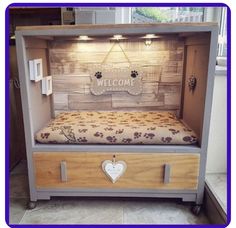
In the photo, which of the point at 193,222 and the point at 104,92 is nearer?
the point at 193,222

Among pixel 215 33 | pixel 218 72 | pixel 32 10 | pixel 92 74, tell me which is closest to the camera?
pixel 215 33

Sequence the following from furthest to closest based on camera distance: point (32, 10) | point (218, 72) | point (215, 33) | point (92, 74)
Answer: point (32, 10) < point (92, 74) < point (218, 72) < point (215, 33)

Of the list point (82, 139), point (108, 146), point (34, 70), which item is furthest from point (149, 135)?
point (34, 70)

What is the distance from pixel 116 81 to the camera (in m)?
1.69

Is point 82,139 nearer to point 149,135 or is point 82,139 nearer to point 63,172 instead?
point 63,172

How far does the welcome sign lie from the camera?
5.50 ft

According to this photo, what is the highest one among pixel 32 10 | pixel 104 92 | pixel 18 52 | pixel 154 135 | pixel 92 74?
pixel 32 10

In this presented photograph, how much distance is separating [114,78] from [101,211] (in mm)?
835

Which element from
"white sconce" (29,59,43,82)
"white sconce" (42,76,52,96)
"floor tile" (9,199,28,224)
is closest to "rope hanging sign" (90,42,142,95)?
"white sconce" (42,76,52,96)

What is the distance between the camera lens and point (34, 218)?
1353 mm

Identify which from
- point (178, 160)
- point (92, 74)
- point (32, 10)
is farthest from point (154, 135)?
point (32, 10)

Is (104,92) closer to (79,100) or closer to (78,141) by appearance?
(79,100)

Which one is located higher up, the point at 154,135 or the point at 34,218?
the point at 154,135

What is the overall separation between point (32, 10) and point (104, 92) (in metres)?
0.90
